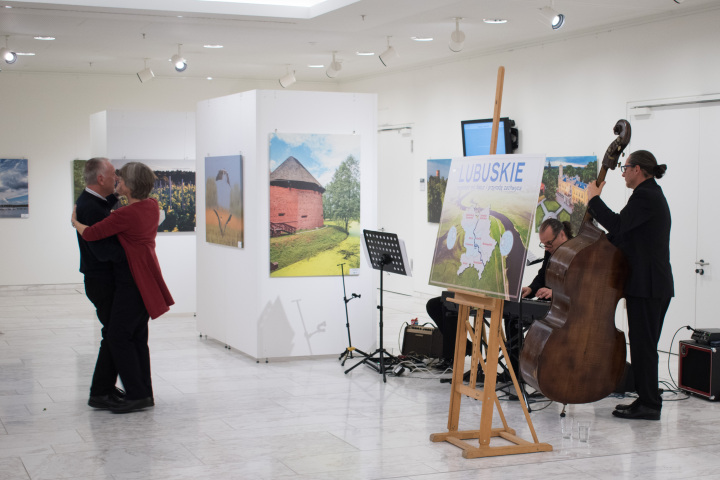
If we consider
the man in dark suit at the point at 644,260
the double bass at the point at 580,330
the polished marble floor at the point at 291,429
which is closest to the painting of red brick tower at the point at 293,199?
the polished marble floor at the point at 291,429

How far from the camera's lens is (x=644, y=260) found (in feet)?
18.7

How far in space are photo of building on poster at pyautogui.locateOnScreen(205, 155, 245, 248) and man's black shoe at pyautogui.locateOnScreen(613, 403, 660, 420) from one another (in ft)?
12.3

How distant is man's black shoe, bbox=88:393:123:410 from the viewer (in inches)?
239

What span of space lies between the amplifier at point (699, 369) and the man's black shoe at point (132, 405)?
13.4ft

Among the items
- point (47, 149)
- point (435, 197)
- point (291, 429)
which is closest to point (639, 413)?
point (291, 429)

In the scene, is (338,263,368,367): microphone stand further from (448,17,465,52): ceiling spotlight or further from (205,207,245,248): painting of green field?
(448,17,465,52): ceiling spotlight

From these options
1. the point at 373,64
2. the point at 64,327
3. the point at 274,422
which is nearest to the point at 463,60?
the point at 373,64

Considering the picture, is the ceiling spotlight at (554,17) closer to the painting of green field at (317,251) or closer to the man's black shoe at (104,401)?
the painting of green field at (317,251)

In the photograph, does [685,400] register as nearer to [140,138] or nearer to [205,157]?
[205,157]

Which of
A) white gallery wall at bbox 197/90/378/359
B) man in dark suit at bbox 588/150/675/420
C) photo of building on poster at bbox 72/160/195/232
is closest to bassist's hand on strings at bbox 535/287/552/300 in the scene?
man in dark suit at bbox 588/150/675/420

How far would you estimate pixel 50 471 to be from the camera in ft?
15.6

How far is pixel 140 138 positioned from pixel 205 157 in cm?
185

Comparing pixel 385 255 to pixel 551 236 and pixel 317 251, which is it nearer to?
pixel 317 251

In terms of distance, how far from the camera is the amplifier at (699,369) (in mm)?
6410
